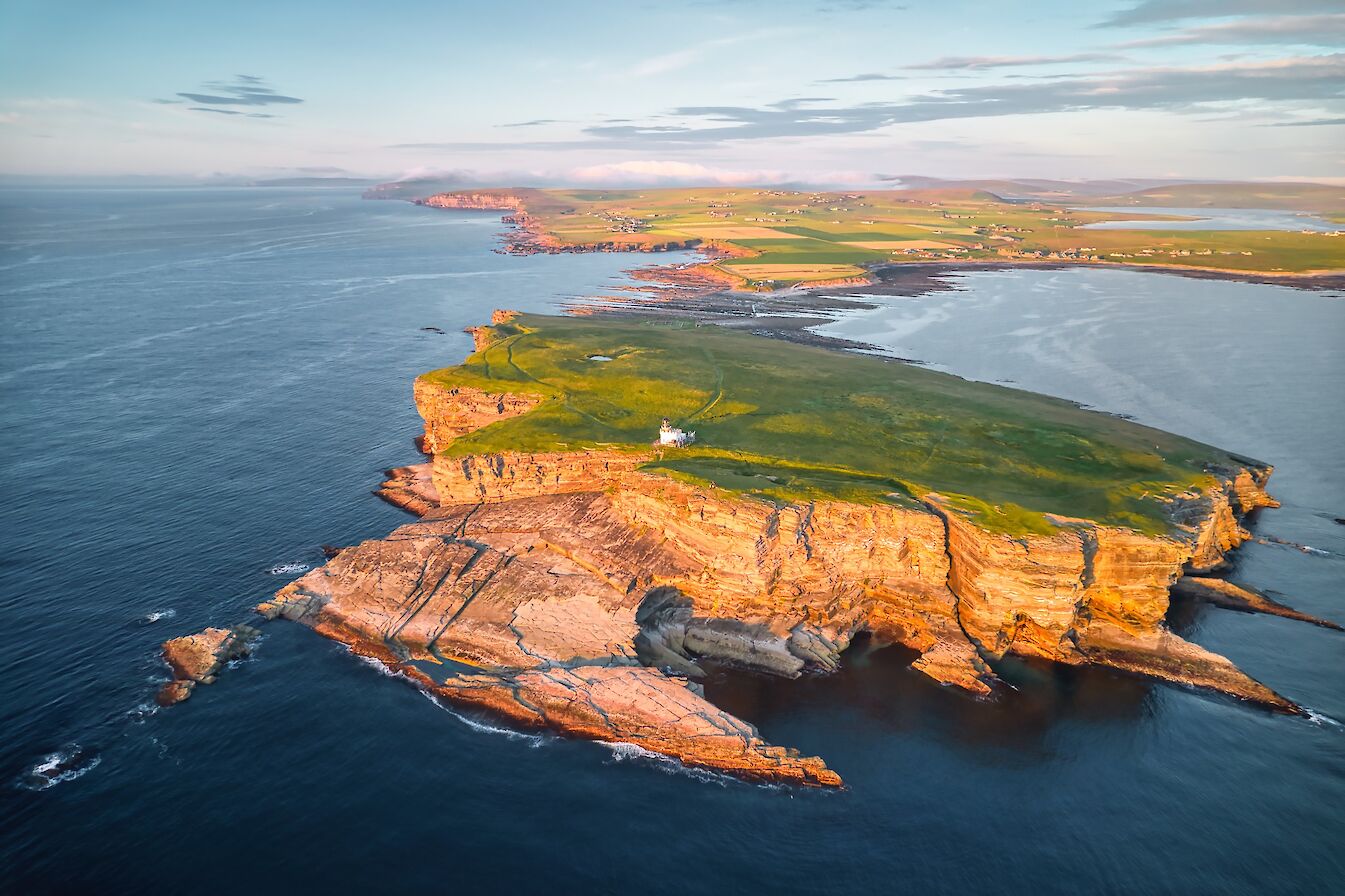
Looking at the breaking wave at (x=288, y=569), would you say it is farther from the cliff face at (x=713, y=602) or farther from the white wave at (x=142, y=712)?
the white wave at (x=142, y=712)

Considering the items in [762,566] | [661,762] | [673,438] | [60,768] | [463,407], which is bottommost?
[661,762]

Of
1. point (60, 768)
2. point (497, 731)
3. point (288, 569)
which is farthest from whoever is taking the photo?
point (288, 569)

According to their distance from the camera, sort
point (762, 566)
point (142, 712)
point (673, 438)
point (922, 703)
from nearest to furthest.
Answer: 1. point (142, 712)
2. point (922, 703)
3. point (762, 566)
4. point (673, 438)

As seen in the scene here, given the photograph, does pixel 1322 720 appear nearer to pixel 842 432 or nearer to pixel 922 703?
pixel 922 703

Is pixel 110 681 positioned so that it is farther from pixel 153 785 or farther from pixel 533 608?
pixel 533 608

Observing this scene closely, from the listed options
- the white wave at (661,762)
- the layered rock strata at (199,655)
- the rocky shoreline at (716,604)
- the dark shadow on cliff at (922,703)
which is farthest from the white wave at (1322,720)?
the layered rock strata at (199,655)

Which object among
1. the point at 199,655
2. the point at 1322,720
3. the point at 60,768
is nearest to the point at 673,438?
the point at 199,655
